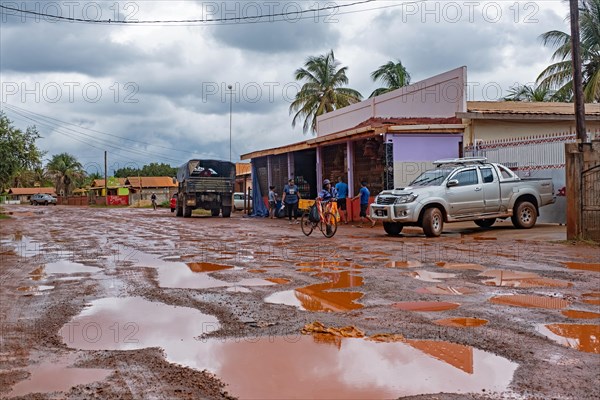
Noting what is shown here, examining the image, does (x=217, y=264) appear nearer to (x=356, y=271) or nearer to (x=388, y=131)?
(x=356, y=271)

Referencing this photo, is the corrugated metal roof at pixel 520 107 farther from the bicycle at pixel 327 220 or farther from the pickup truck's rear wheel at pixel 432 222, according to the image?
the bicycle at pixel 327 220

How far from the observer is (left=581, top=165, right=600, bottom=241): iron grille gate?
464 inches

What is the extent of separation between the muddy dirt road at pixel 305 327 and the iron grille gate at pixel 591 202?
2048 mm

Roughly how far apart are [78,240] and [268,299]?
10175 mm

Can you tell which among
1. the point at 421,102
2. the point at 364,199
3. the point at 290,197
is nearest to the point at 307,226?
the point at 364,199

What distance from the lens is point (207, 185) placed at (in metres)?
28.4

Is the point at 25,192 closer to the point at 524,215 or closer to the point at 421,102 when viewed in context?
the point at 421,102

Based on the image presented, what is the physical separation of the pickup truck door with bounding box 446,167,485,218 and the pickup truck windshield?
0.23m

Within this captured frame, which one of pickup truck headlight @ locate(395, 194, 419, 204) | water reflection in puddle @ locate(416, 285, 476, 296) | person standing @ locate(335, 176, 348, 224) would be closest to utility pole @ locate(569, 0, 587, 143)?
pickup truck headlight @ locate(395, 194, 419, 204)

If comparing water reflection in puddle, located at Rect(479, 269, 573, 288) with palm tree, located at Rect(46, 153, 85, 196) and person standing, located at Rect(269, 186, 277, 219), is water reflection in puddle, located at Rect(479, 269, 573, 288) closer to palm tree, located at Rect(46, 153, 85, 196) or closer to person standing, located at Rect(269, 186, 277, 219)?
person standing, located at Rect(269, 186, 277, 219)

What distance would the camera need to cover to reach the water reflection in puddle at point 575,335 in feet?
14.7

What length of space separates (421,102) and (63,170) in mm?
80549

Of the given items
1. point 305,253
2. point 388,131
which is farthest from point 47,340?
point 388,131

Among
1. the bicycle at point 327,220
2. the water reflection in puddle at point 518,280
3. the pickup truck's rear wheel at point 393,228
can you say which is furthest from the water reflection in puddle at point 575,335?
the pickup truck's rear wheel at point 393,228
